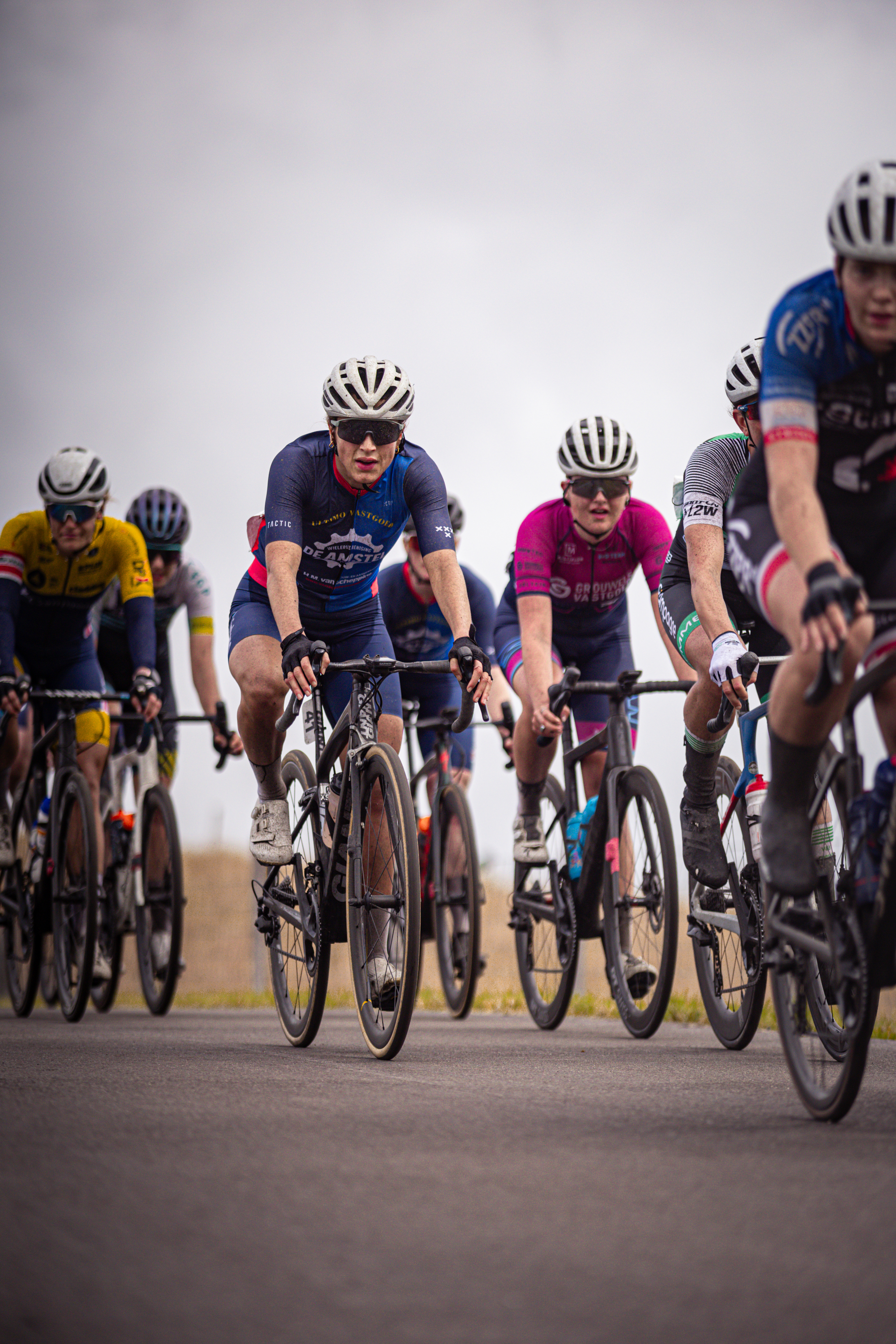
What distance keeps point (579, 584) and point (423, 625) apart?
5.75 feet

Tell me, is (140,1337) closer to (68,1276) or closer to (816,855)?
(68,1276)

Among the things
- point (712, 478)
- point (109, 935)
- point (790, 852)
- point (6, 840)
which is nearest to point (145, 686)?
point (6, 840)

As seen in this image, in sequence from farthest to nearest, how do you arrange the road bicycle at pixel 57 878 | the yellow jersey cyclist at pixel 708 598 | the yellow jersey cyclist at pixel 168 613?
1. the yellow jersey cyclist at pixel 168 613
2. the road bicycle at pixel 57 878
3. the yellow jersey cyclist at pixel 708 598

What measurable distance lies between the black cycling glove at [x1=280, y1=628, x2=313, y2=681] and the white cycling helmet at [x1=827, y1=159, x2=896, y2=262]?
7.87 ft

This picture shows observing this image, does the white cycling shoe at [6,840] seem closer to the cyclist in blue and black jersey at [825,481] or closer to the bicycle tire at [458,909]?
the bicycle tire at [458,909]

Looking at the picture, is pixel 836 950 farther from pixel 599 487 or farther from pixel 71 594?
pixel 71 594

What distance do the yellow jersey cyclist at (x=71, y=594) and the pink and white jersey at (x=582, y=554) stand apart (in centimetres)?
234

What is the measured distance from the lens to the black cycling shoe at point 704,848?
5746 millimetres

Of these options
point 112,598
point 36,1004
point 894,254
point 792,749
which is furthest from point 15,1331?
point 36,1004

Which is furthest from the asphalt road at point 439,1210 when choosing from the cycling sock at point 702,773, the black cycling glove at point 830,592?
the cycling sock at point 702,773

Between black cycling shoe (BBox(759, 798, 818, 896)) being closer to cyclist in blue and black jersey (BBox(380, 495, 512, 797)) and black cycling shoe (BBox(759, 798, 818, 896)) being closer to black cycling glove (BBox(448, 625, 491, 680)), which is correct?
black cycling glove (BBox(448, 625, 491, 680))

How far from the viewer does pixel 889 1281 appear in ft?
6.85

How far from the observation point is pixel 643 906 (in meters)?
6.23

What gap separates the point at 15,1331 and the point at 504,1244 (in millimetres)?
795
